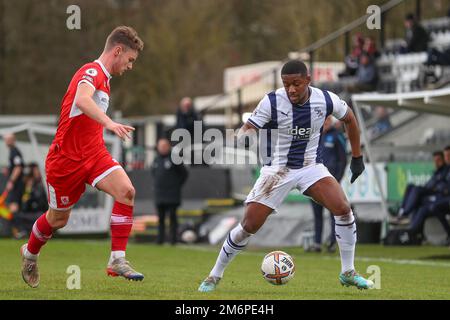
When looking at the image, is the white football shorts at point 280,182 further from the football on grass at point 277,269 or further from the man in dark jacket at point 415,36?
the man in dark jacket at point 415,36

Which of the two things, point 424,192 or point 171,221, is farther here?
point 171,221

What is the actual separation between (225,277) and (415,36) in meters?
15.2

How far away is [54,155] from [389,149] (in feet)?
44.3

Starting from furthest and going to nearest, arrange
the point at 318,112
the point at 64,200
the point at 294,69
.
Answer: the point at 318,112 < the point at 64,200 < the point at 294,69

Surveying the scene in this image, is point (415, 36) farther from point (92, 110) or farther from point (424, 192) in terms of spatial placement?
point (92, 110)

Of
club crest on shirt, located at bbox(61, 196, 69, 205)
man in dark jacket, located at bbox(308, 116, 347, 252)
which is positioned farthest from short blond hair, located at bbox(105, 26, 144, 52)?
man in dark jacket, located at bbox(308, 116, 347, 252)

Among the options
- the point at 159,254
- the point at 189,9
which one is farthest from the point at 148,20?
the point at 159,254

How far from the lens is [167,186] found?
23.2m

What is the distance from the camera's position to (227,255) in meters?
10.6

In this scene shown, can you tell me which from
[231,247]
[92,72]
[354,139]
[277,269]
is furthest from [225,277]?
[92,72]

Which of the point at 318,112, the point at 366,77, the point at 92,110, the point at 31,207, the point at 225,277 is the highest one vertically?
the point at 92,110

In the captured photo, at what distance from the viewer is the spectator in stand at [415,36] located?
86.7ft

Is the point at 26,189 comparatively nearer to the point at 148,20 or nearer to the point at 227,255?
the point at 227,255
